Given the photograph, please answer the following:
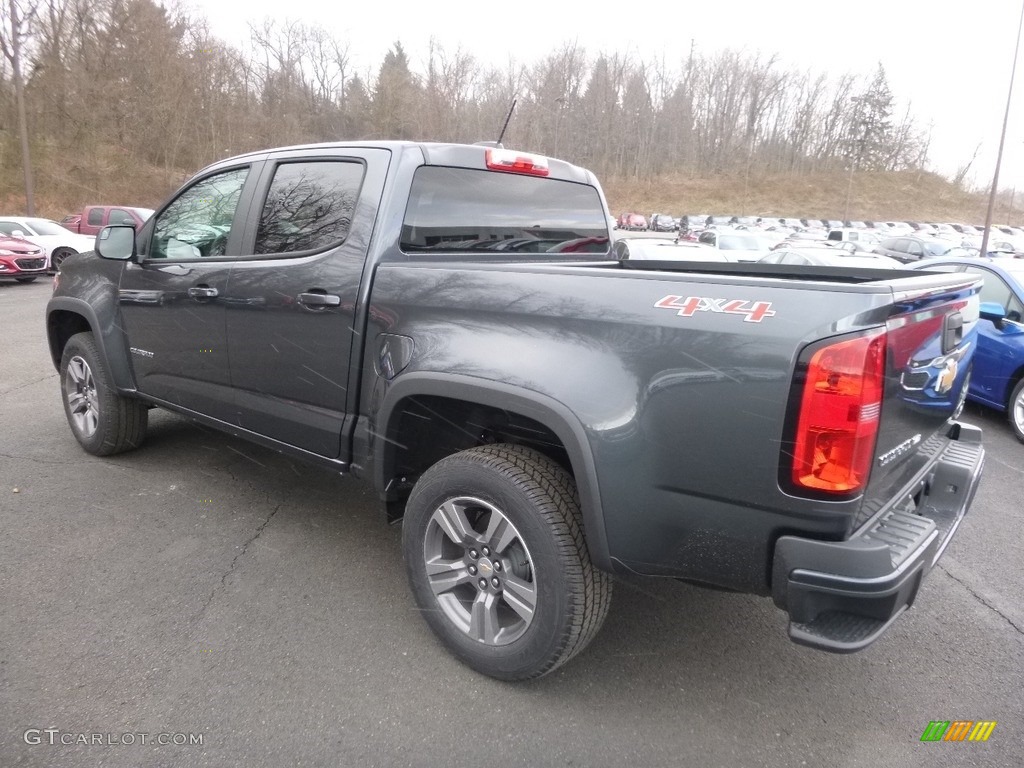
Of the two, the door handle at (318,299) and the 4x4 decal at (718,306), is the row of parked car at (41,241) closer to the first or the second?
the door handle at (318,299)

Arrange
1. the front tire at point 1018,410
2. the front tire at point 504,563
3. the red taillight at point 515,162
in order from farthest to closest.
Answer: the front tire at point 1018,410 < the red taillight at point 515,162 < the front tire at point 504,563

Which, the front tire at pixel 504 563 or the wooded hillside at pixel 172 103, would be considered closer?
the front tire at pixel 504 563

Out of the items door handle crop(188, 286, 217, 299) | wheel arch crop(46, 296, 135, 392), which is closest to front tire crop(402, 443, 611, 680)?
door handle crop(188, 286, 217, 299)

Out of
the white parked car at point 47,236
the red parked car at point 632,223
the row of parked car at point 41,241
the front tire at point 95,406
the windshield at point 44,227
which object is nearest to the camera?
the front tire at point 95,406

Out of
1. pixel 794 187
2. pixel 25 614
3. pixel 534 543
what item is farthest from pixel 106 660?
pixel 794 187

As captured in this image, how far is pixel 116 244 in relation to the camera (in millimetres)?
4070

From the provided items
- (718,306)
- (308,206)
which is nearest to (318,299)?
(308,206)

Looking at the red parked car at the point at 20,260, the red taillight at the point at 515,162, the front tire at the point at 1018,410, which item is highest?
the red taillight at the point at 515,162

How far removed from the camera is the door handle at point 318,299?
Answer: 2.93 metres

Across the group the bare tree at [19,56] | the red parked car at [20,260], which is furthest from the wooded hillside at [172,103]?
the red parked car at [20,260]

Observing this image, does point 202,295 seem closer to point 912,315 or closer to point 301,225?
point 301,225

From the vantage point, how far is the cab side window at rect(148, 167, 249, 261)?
11.9 ft

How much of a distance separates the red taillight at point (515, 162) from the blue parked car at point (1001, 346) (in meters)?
4.46

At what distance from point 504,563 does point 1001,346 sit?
603cm
